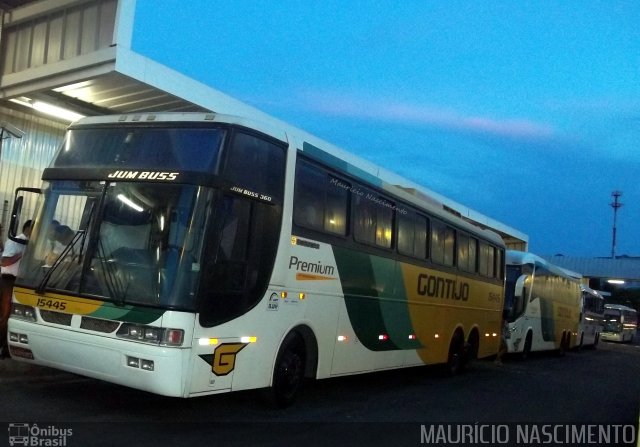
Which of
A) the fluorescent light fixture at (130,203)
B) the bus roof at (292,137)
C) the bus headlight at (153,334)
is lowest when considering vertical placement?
the bus headlight at (153,334)

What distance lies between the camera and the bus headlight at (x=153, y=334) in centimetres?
632

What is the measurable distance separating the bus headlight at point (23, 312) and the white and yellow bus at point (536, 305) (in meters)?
14.6

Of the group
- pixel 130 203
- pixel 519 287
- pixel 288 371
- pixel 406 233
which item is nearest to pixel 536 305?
pixel 519 287

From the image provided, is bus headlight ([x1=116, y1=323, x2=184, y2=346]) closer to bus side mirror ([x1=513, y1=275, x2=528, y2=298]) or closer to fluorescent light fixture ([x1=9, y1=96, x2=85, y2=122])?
fluorescent light fixture ([x1=9, y1=96, x2=85, y2=122])

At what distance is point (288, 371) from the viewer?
806 cm

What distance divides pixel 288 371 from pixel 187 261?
7.59 feet

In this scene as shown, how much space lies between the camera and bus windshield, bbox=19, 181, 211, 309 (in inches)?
258

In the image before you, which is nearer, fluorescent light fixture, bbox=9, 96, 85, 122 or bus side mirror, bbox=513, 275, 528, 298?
fluorescent light fixture, bbox=9, 96, 85, 122

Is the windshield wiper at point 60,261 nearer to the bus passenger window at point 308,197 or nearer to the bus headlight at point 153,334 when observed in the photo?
the bus headlight at point 153,334

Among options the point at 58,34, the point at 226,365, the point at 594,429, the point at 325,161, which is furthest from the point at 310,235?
the point at 58,34
